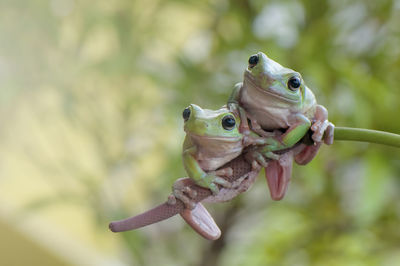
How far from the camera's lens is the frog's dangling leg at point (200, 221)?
188 mm

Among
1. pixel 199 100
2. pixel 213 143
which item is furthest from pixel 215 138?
pixel 199 100

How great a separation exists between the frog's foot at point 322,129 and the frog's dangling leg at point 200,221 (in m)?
0.05

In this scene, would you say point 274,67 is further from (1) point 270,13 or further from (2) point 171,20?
(2) point 171,20

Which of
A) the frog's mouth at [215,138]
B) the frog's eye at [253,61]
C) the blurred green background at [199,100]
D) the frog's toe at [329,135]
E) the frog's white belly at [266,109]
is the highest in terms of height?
the blurred green background at [199,100]

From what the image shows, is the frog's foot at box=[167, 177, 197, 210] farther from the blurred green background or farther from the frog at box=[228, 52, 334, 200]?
the blurred green background

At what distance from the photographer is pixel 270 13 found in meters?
0.73

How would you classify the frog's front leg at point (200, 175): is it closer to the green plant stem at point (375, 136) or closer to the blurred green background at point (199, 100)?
the green plant stem at point (375, 136)

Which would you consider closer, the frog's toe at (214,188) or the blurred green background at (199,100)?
the frog's toe at (214,188)

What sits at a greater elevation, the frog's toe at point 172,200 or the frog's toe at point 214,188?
the frog's toe at point 214,188

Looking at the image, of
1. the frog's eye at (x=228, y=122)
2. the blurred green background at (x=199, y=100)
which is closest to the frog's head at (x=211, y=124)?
the frog's eye at (x=228, y=122)

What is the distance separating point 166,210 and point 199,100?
51 centimetres

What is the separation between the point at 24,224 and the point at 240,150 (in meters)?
1.04

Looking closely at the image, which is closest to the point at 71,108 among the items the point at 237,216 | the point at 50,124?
the point at 50,124

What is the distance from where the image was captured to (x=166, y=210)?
0.18 metres
